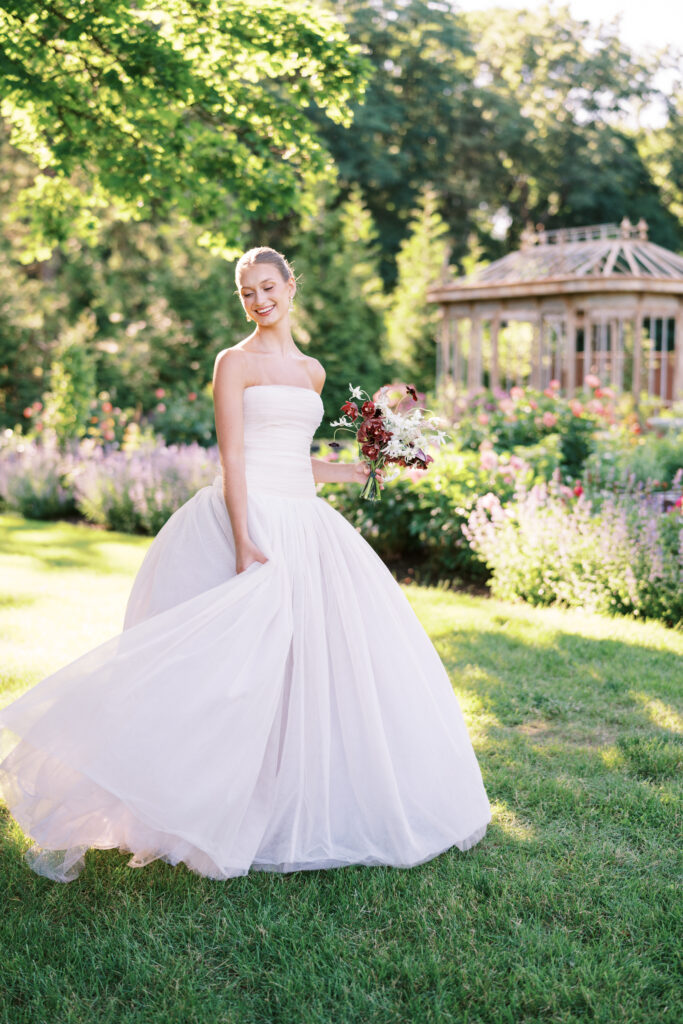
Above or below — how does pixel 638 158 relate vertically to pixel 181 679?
above

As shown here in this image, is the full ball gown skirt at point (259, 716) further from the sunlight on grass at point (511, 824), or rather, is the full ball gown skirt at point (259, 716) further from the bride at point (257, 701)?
the sunlight on grass at point (511, 824)

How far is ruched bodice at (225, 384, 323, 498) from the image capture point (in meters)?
3.46

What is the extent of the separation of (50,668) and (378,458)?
8.93 feet

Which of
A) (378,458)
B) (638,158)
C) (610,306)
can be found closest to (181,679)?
(378,458)

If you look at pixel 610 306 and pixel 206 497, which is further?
pixel 610 306

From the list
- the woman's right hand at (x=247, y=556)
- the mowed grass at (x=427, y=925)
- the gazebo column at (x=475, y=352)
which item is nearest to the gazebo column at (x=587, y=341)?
the gazebo column at (x=475, y=352)

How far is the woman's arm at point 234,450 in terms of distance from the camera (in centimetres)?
332

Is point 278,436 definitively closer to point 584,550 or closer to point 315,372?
point 315,372

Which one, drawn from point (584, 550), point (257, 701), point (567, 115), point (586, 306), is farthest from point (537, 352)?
point (567, 115)

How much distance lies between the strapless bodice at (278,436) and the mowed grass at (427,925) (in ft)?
4.48

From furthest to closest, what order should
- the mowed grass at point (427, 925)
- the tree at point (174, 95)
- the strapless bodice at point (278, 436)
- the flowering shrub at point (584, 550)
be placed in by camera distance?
the flowering shrub at point (584, 550), the tree at point (174, 95), the strapless bodice at point (278, 436), the mowed grass at point (427, 925)

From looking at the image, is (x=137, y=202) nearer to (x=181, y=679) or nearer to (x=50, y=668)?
(x=50, y=668)

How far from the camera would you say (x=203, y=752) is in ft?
9.70

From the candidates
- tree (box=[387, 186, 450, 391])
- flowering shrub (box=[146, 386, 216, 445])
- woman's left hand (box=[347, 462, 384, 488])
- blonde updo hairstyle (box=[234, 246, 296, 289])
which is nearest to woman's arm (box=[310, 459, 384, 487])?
woman's left hand (box=[347, 462, 384, 488])
